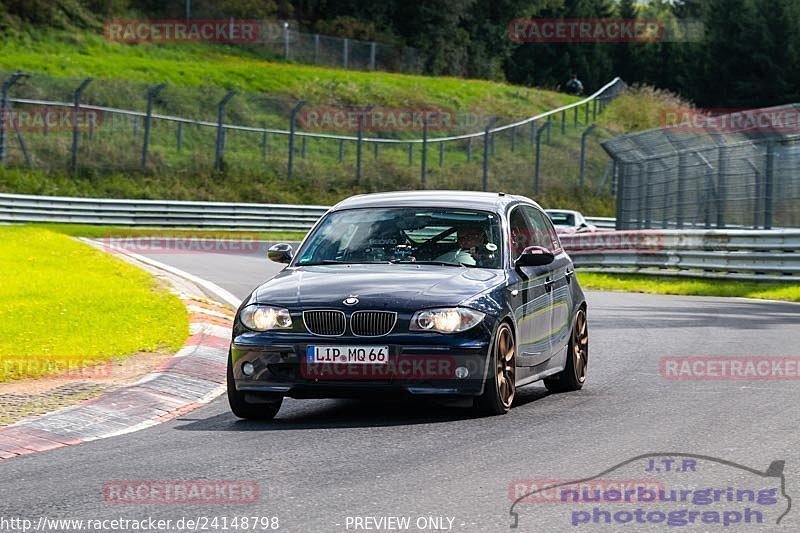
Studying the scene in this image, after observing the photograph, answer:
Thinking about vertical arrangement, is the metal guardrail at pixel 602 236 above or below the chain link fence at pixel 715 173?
below

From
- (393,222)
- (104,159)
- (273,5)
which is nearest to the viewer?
(393,222)

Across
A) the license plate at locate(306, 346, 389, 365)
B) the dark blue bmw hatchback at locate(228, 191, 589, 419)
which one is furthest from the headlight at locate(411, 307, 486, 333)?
the license plate at locate(306, 346, 389, 365)

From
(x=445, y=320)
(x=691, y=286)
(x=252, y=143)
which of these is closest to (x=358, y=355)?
(x=445, y=320)

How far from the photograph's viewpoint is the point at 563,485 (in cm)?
698

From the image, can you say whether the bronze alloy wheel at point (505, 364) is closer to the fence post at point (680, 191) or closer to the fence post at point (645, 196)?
the fence post at point (680, 191)

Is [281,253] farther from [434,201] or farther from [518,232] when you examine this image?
[518,232]

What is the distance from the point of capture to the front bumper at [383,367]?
9039 millimetres

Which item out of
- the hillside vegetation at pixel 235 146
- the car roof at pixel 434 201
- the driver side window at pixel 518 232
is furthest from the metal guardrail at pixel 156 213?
the driver side window at pixel 518 232

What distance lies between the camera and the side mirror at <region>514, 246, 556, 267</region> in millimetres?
10156

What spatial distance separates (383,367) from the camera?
902cm

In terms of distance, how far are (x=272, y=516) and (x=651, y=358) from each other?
291 inches

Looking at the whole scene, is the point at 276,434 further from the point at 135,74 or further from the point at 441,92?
the point at 441,92

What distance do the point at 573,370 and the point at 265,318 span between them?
2882 mm

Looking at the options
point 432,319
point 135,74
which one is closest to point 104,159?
point 135,74
